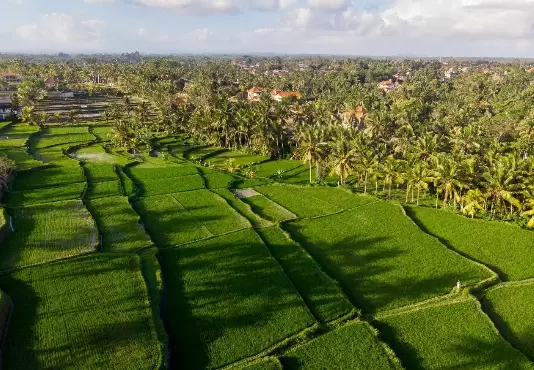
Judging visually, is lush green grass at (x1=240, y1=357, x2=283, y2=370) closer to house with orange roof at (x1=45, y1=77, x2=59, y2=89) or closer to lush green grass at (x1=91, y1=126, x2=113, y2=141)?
lush green grass at (x1=91, y1=126, x2=113, y2=141)

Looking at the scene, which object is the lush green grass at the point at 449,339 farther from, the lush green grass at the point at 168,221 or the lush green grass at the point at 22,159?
the lush green grass at the point at 22,159

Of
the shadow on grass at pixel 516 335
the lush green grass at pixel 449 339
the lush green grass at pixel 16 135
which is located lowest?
the shadow on grass at pixel 516 335

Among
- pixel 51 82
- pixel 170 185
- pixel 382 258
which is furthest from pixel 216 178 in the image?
pixel 51 82

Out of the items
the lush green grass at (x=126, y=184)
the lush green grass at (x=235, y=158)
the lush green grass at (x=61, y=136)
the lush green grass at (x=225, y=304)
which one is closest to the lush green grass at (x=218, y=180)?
the lush green grass at (x=235, y=158)

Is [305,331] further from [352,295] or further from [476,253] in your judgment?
[476,253]

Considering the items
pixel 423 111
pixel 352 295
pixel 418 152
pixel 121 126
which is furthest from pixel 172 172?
pixel 423 111

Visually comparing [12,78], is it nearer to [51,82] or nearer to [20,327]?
[51,82]
